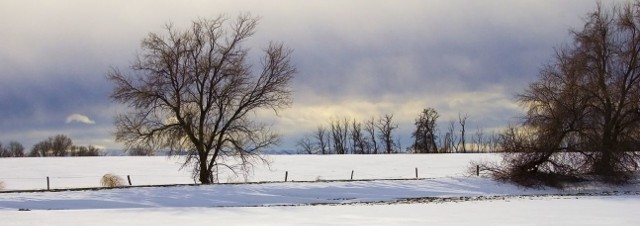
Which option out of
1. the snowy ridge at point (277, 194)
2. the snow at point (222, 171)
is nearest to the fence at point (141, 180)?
the snow at point (222, 171)

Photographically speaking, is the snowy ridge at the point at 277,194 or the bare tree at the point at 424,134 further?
the bare tree at the point at 424,134

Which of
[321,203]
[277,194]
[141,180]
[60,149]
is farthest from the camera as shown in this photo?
[60,149]

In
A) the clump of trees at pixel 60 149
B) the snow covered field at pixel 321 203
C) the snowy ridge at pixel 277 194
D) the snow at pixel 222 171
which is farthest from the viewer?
the clump of trees at pixel 60 149

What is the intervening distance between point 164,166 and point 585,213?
164 feet

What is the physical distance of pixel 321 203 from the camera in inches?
1294

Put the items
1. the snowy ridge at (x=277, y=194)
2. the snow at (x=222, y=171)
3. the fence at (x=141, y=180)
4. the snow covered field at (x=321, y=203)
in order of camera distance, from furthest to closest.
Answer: the snow at (x=222, y=171) → the fence at (x=141, y=180) → the snowy ridge at (x=277, y=194) → the snow covered field at (x=321, y=203)

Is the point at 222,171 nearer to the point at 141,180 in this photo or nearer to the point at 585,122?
the point at 141,180

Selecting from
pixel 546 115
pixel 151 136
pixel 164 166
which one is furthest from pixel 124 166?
pixel 546 115

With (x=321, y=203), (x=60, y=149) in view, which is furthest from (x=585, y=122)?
(x=60, y=149)

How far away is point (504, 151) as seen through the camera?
152ft

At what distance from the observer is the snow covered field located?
22719mm

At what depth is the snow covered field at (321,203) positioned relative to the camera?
2272cm

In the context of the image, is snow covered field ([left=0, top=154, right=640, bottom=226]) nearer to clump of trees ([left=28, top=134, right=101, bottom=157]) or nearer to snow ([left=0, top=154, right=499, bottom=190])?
snow ([left=0, top=154, right=499, bottom=190])

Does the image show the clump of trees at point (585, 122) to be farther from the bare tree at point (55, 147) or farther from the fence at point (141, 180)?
the bare tree at point (55, 147)
